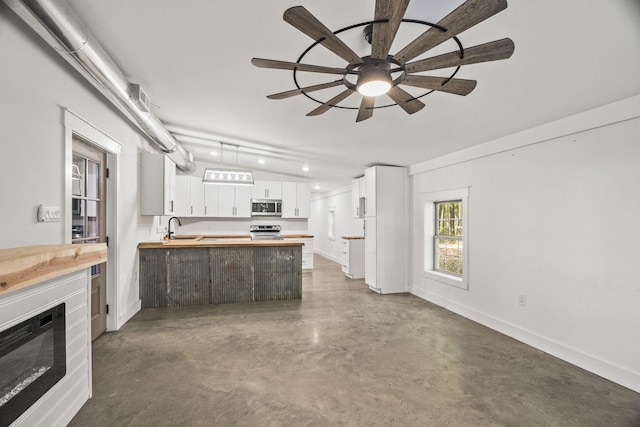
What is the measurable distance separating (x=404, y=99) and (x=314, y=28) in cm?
89

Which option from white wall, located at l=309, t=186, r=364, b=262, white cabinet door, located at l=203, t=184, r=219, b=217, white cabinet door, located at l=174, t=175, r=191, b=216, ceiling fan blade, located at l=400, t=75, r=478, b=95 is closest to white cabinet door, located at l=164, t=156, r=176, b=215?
white cabinet door, located at l=174, t=175, r=191, b=216

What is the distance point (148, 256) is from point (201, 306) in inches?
43.0

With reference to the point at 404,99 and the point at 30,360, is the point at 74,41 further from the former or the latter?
the point at 404,99

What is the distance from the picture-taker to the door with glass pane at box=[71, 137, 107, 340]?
2777 mm

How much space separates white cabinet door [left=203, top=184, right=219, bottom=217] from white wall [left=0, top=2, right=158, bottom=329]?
13.5ft

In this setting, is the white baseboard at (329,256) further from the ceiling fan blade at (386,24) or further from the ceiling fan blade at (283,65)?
the ceiling fan blade at (386,24)

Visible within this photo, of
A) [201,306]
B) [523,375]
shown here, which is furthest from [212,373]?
[523,375]

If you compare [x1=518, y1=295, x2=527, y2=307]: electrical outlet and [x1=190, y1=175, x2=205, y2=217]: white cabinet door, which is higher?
[x1=190, y1=175, x2=205, y2=217]: white cabinet door

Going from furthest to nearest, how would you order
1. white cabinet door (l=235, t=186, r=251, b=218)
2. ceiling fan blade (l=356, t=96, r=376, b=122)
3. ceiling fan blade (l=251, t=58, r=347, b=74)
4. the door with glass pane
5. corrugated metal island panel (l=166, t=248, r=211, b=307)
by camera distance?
Answer: white cabinet door (l=235, t=186, r=251, b=218)
corrugated metal island panel (l=166, t=248, r=211, b=307)
the door with glass pane
ceiling fan blade (l=356, t=96, r=376, b=122)
ceiling fan blade (l=251, t=58, r=347, b=74)

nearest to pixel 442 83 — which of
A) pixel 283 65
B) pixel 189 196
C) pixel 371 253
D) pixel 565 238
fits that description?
pixel 283 65

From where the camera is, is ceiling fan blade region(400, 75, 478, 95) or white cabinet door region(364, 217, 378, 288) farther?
white cabinet door region(364, 217, 378, 288)

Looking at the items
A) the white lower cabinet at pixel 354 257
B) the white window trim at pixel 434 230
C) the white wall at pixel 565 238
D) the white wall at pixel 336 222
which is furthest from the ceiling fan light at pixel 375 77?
the white wall at pixel 336 222

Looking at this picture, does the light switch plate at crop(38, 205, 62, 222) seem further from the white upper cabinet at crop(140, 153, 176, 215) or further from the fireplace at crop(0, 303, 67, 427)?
the white upper cabinet at crop(140, 153, 176, 215)

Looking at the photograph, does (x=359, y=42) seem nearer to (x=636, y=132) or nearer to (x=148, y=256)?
(x=636, y=132)
